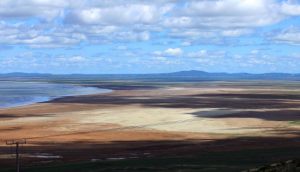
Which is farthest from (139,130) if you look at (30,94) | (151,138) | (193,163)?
(30,94)

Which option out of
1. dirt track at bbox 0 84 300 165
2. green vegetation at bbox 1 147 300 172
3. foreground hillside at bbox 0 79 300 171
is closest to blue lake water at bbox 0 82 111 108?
dirt track at bbox 0 84 300 165

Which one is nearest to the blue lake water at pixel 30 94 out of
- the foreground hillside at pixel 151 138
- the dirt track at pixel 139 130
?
the dirt track at pixel 139 130

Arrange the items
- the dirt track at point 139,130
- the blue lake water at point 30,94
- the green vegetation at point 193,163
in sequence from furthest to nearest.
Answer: the blue lake water at point 30,94, the dirt track at point 139,130, the green vegetation at point 193,163

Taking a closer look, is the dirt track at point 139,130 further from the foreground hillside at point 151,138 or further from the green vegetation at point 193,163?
the green vegetation at point 193,163

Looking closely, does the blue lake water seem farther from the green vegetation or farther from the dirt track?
the green vegetation

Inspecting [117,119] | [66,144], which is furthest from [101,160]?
[117,119]
